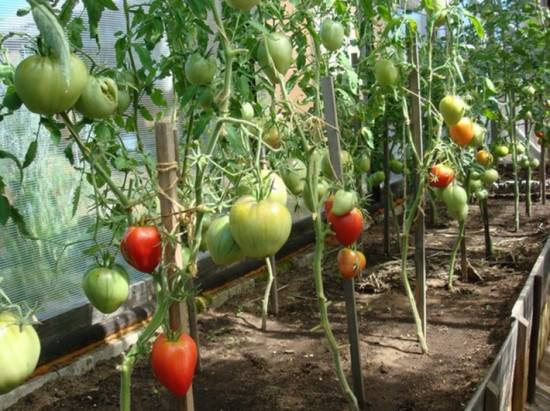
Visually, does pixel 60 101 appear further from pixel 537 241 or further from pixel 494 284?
pixel 537 241

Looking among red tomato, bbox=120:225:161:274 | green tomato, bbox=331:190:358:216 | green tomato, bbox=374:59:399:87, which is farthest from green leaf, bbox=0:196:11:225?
green tomato, bbox=374:59:399:87

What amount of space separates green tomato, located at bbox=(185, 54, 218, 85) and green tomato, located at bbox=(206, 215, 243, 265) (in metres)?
0.42

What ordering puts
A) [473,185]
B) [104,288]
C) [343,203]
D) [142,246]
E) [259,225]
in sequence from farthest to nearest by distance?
[473,185]
[343,203]
[104,288]
[142,246]
[259,225]

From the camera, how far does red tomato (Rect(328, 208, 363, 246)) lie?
6.55 ft

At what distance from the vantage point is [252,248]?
1.17 m

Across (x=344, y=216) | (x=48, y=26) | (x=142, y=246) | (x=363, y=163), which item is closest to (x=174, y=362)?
(x=142, y=246)

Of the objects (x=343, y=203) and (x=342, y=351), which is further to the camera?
(x=342, y=351)

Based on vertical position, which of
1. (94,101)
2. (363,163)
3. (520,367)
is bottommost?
(520,367)

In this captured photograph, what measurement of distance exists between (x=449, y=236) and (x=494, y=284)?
1301 mm

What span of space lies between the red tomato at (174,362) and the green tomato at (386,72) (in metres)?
1.68

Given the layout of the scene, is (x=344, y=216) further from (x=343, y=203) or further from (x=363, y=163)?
(x=363, y=163)

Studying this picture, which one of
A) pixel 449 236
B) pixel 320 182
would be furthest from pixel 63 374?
pixel 449 236

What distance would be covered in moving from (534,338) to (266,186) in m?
2.03

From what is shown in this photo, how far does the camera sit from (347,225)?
2002 millimetres
